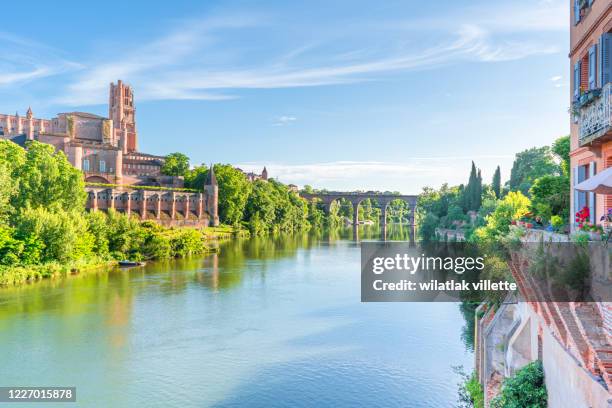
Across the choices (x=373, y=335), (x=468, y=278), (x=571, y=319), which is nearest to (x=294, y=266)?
(x=468, y=278)

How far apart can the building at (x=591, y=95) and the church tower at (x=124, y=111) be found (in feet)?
285

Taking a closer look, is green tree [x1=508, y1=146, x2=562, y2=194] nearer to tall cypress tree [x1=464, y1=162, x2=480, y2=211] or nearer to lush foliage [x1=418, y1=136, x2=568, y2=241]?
lush foliage [x1=418, y1=136, x2=568, y2=241]

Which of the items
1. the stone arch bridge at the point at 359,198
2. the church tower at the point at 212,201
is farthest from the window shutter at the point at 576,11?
the stone arch bridge at the point at 359,198

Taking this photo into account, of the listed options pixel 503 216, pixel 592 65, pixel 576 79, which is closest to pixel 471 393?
pixel 576 79

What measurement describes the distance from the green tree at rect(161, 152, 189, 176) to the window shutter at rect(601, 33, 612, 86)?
252 feet

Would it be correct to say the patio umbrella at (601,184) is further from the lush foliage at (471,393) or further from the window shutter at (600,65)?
the lush foliage at (471,393)

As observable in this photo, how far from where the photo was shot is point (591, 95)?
940cm

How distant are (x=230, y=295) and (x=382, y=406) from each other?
14.7m

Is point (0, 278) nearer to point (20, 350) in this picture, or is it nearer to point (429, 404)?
point (20, 350)

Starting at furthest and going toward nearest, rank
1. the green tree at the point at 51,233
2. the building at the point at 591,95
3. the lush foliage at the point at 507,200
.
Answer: the green tree at the point at 51,233 → the lush foliage at the point at 507,200 → the building at the point at 591,95

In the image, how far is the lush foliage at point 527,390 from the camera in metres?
7.34

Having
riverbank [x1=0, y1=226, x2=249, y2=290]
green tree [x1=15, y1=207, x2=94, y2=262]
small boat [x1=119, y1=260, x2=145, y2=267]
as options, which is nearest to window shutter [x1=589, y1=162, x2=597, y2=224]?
riverbank [x1=0, y1=226, x2=249, y2=290]

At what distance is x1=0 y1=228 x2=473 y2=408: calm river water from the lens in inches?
563

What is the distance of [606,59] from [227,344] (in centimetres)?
1374
